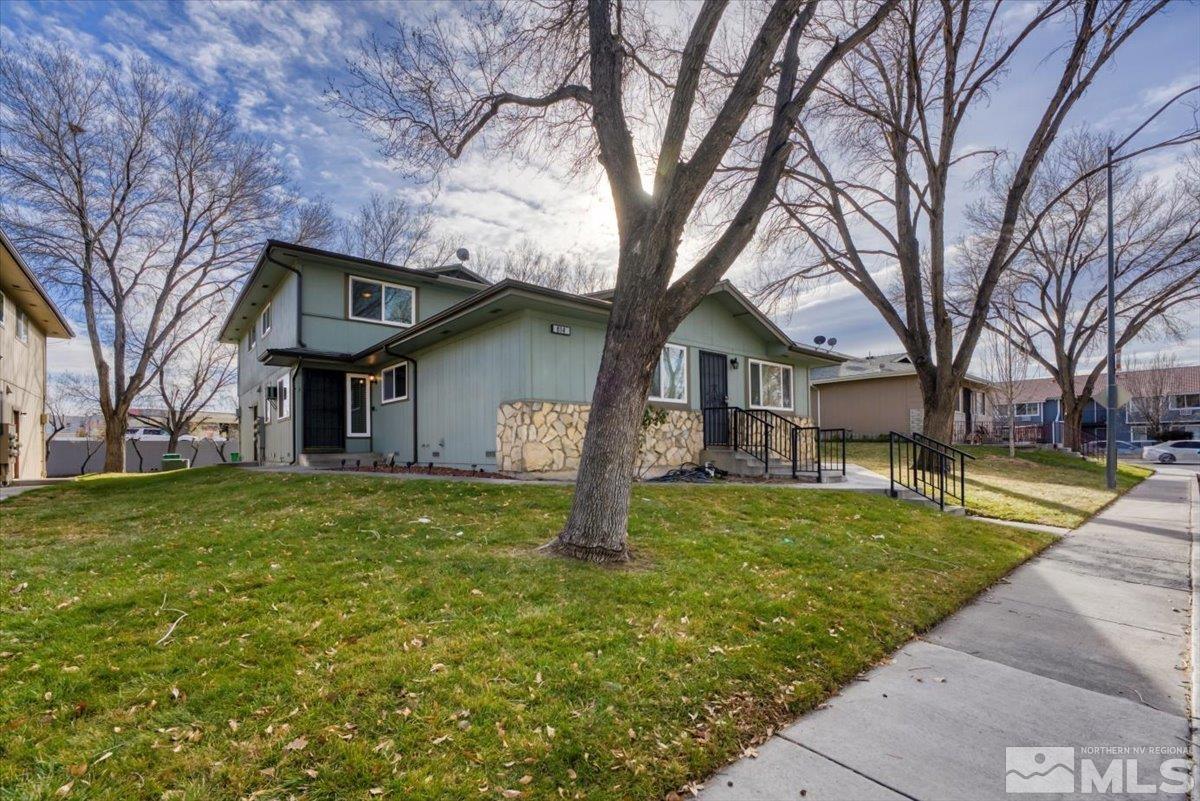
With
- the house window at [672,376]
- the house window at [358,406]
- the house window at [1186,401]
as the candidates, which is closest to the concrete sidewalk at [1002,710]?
the house window at [672,376]

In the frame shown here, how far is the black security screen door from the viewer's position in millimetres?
13203

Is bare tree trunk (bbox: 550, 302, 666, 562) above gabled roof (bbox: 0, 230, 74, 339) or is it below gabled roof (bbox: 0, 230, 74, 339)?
below

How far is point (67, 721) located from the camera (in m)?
2.26

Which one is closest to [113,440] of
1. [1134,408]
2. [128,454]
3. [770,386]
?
[128,454]

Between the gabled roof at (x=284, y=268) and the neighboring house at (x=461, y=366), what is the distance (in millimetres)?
52

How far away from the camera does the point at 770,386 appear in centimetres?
1435

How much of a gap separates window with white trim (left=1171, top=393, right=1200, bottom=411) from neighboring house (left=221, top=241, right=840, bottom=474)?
40576mm

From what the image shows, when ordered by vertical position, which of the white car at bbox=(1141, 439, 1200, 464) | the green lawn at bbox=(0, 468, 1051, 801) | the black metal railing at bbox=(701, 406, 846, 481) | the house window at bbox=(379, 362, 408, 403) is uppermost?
the house window at bbox=(379, 362, 408, 403)

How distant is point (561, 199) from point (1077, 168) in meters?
19.1

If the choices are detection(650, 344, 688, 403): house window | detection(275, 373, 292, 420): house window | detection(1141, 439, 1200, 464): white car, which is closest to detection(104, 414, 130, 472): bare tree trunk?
detection(275, 373, 292, 420): house window

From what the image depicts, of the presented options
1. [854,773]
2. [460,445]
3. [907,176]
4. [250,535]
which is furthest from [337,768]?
[907,176]

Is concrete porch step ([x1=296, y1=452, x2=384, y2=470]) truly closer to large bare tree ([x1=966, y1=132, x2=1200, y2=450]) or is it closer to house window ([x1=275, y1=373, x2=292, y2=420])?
house window ([x1=275, y1=373, x2=292, y2=420])

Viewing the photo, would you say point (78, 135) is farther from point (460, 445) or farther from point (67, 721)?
point (67, 721)

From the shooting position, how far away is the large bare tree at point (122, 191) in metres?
15.8
